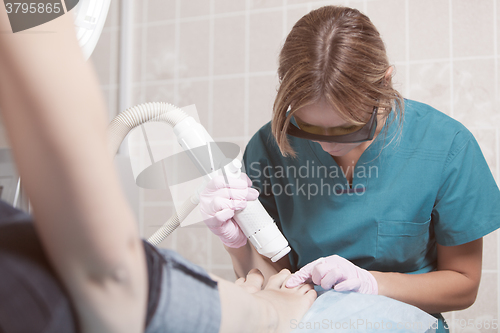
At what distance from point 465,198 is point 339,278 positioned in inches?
15.7

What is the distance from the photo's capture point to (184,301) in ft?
1.17

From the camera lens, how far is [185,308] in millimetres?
354

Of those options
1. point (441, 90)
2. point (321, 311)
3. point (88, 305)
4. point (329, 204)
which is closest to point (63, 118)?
point (88, 305)

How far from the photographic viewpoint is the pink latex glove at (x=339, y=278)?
2.53 feet

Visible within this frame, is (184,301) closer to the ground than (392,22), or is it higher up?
closer to the ground

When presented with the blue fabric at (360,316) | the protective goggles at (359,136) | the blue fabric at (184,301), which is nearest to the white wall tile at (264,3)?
the protective goggles at (359,136)

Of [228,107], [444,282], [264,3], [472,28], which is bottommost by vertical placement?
[444,282]

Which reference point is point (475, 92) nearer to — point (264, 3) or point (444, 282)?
point (444, 282)

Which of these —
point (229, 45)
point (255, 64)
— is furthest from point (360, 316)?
point (229, 45)

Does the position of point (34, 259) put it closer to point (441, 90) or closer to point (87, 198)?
point (87, 198)

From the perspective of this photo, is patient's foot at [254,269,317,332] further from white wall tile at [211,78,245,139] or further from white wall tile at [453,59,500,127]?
white wall tile at [453,59,500,127]

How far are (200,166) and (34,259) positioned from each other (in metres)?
0.57

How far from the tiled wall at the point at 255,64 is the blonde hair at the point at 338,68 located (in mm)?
628

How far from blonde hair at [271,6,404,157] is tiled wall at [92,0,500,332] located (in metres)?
0.63
